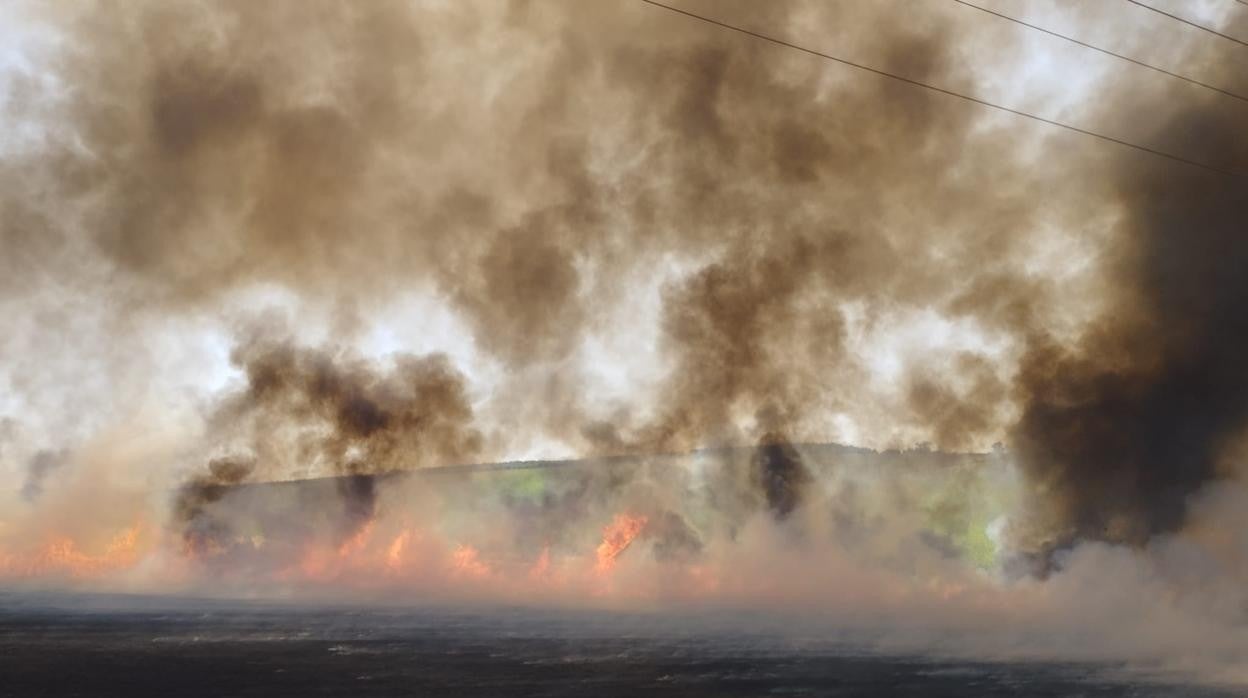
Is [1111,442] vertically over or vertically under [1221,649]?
over

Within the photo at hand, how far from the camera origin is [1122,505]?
5812 centimetres

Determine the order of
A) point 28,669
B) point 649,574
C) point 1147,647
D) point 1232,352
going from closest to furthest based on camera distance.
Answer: point 28,669 → point 1147,647 → point 1232,352 → point 649,574

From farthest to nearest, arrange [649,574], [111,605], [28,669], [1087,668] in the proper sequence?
[111,605]
[649,574]
[28,669]
[1087,668]

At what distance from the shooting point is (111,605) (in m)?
89.5

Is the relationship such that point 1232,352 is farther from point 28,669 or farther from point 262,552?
point 262,552

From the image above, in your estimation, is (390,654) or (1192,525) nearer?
(390,654)

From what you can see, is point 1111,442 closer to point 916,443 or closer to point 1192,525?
point 1192,525

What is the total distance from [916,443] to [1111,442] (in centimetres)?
1208

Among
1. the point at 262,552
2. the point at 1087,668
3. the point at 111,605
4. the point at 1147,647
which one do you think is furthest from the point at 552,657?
the point at 111,605

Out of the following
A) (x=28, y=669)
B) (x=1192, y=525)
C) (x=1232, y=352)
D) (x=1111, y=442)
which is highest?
(x=1232, y=352)

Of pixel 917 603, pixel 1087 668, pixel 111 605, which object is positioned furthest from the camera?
pixel 111 605

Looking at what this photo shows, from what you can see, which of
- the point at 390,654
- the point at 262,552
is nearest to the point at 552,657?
the point at 390,654

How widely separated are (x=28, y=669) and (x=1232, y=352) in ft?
185

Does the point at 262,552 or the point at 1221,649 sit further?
the point at 262,552
